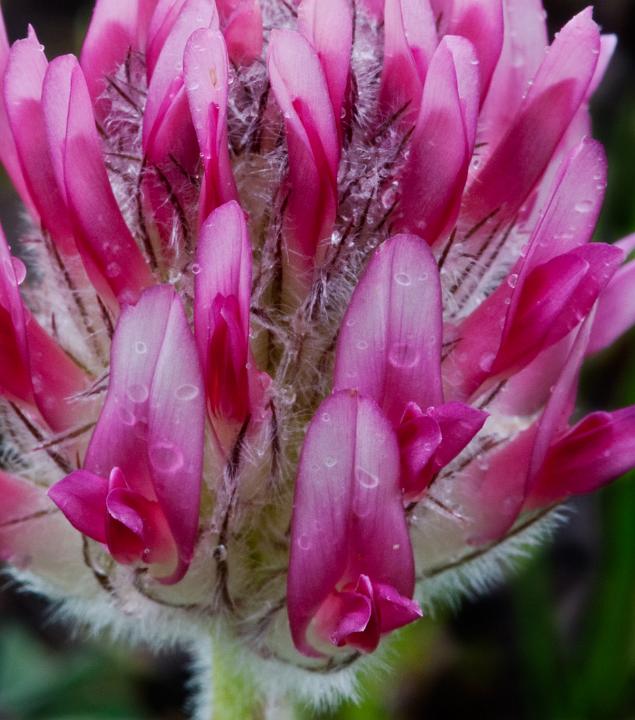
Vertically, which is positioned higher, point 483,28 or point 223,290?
point 483,28

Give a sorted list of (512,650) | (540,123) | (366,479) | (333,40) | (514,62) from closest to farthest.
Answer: (366,479), (333,40), (540,123), (514,62), (512,650)

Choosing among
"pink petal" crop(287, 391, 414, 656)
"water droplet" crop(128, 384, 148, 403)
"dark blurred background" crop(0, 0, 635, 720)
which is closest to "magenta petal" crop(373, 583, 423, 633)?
"pink petal" crop(287, 391, 414, 656)

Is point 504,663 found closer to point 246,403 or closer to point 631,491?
point 631,491

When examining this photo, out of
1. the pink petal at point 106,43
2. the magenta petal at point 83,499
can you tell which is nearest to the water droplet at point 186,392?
the magenta petal at point 83,499

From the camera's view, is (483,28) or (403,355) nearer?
(403,355)

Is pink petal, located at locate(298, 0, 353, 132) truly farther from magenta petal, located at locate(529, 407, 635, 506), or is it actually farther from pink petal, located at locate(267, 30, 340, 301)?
magenta petal, located at locate(529, 407, 635, 506)

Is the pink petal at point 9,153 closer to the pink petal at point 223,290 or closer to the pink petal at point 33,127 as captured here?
the pink petal at point 33,127

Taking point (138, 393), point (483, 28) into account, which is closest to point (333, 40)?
point (483, 28)

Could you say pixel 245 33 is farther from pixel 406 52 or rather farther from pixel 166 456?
pixel 166 456
